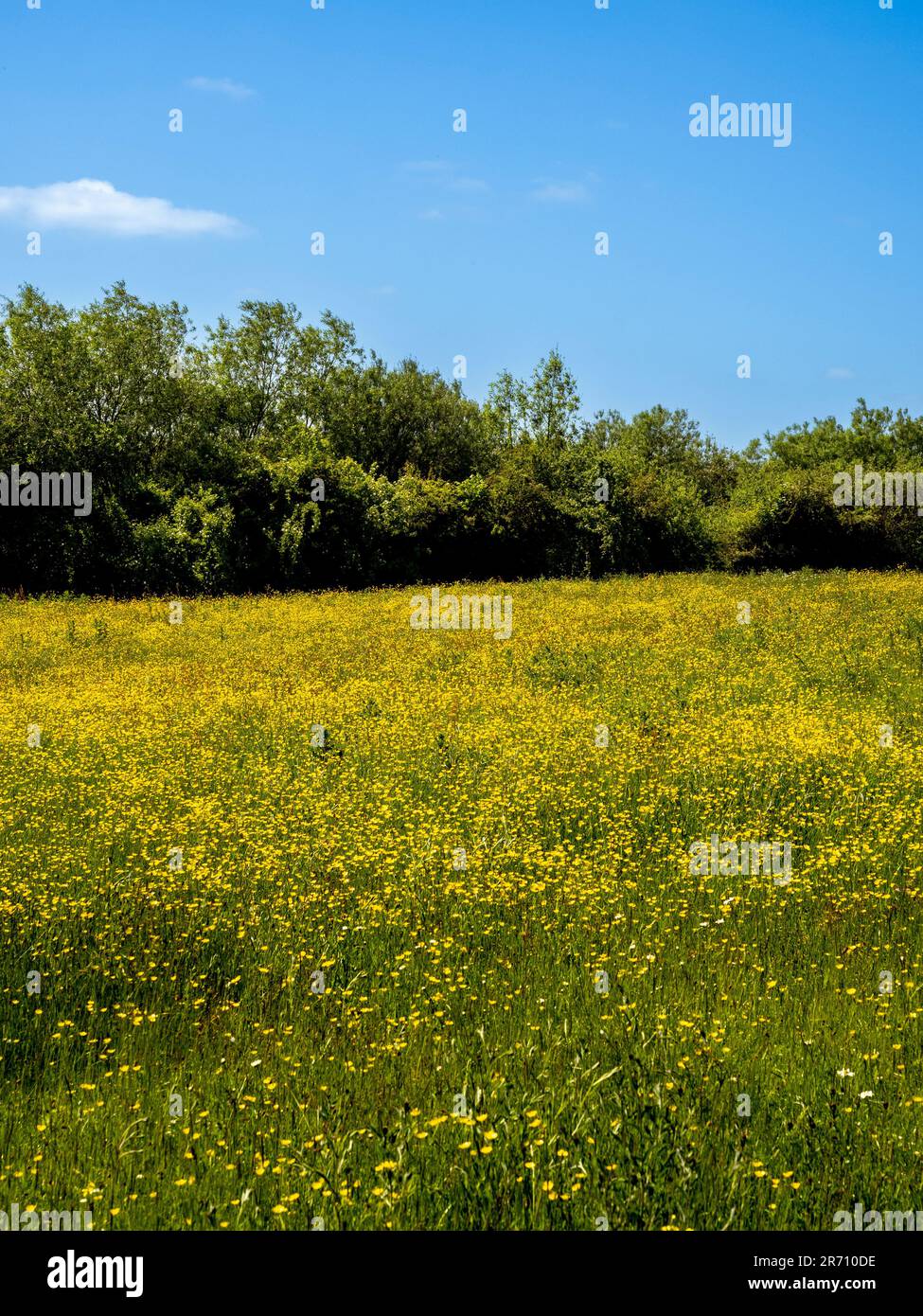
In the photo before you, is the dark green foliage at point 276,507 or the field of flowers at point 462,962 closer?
the field of flowers at point 462,962

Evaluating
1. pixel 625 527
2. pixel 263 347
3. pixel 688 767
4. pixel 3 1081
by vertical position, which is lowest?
pixel 3 1081

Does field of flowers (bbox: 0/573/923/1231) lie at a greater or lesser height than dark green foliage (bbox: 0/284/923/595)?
lesser

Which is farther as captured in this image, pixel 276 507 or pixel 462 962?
pixel 276 507

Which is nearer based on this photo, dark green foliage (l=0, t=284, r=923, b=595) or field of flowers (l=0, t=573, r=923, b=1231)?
field of flowers (l=0, t=573, r=923, b=1231)

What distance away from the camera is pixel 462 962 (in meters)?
7.15

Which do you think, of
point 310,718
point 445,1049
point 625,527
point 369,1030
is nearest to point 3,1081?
point 369,1030

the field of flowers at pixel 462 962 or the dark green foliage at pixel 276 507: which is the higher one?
the dark green foliage at pixel 276 507

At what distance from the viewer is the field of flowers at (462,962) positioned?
4.40 metres

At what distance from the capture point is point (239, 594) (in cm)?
3866

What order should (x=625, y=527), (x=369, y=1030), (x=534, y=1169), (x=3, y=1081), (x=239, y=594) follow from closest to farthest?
1. (x=534, y=1169)
2. (x=3, y=1081)
3. (x=369, y=1030)
4. (x=239, y=594)
5. (x=625, y=527)

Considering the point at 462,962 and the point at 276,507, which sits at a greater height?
the point at 276,507

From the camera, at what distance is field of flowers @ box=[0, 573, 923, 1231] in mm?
4398
